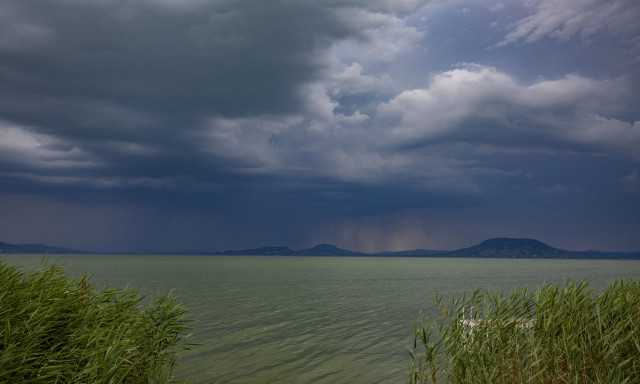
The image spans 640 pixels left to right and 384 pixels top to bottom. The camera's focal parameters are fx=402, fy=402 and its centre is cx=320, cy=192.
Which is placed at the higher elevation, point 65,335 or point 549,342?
point 65,335

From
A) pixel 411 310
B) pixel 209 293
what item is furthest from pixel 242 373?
pixel 209 293

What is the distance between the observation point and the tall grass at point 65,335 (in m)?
9.63

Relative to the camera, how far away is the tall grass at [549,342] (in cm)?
1236

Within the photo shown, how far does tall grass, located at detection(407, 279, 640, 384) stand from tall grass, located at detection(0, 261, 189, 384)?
8.88m

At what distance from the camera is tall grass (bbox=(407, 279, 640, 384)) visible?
487 inches

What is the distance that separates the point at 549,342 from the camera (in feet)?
46.0

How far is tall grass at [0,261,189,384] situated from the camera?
963 cm

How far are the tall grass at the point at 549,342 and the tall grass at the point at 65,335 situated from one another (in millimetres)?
8883

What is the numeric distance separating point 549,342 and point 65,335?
15538mm

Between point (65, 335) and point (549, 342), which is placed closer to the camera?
point (65, 335)

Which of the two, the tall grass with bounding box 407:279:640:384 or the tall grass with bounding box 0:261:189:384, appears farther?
the tall grass with bounding box 407:279:640:384

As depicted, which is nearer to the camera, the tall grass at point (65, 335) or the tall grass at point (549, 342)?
the tall grass at point (65, 335)

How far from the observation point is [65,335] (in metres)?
11.5

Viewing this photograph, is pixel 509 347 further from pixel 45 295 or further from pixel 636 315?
pixel 45 295
